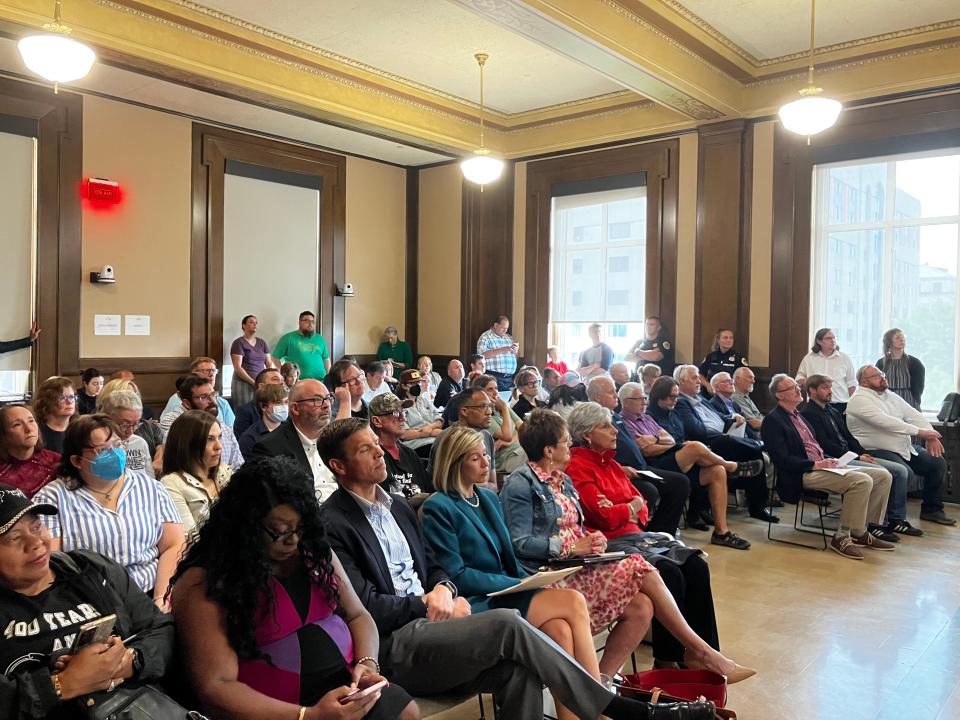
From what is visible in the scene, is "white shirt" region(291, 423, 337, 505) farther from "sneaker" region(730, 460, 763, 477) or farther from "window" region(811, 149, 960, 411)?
"window" region(811, 149, 960, 411)

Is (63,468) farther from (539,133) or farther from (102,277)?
(539,133)

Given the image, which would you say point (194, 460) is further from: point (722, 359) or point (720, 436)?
point (722, 359)

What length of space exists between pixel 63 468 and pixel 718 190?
7.07m

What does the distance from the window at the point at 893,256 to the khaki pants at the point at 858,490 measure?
2.50 m

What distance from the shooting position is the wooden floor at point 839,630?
2.95 metres

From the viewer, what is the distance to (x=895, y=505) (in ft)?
18.4

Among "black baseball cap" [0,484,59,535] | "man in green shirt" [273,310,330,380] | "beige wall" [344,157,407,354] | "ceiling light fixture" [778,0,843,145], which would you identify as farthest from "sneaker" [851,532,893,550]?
"beige wall" [344,157,407,354]

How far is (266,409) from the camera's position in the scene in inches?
171

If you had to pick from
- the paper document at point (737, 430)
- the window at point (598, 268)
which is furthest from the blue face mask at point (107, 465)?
the window at point (598, 268)

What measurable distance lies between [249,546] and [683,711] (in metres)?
1.33

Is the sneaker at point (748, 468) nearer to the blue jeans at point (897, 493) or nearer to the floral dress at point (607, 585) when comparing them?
the blue jeans at point (897, 493)

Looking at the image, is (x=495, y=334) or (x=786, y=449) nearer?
(x=786, y=449)

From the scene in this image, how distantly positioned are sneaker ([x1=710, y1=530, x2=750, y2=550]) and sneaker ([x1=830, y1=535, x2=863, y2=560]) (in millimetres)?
540

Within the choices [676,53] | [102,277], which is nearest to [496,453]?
[676,53]
